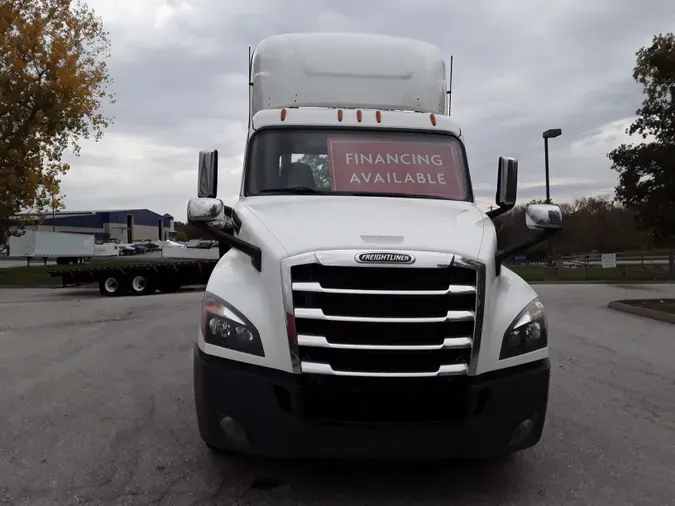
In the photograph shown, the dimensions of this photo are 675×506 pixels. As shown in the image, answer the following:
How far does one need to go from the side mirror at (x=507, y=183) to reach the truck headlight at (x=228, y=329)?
2687 mm

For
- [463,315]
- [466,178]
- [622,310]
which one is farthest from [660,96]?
[463,315]

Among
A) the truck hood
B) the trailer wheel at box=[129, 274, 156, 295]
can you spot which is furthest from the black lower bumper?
the trailer wheel at box=[129, 274, 156, 295]

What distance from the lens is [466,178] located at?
5.11 meters

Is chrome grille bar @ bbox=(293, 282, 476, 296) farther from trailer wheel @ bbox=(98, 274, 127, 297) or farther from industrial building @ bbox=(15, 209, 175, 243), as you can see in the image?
industrial building @ bbox=(15, 209, 175, 243)

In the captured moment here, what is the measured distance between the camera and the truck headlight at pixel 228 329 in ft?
11.2

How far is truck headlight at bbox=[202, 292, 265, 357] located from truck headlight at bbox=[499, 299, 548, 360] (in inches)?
55.5

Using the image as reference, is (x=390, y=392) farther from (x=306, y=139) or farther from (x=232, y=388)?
(x=306, y=139)

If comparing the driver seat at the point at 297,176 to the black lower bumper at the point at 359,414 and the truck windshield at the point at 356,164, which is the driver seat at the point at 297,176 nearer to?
the truck windshield at the point at 356,164

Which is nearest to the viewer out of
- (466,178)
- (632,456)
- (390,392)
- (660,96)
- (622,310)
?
(390,392)

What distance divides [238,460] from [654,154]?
30.0 m

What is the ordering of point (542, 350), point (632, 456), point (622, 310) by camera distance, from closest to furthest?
point (542, 350) < point (632, 456) < point (622, 310)

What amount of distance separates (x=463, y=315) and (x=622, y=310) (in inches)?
471

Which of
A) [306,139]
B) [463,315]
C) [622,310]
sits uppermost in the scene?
[306,139]

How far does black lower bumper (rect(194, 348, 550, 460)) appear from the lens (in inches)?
130
